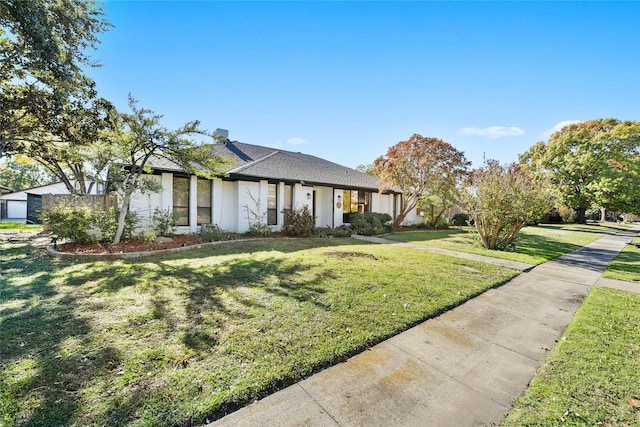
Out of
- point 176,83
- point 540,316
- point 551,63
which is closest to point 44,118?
point 176,83

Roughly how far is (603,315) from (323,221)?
12369 mm

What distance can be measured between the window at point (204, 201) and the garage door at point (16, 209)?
31.0m

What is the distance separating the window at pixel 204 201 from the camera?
38.8ft

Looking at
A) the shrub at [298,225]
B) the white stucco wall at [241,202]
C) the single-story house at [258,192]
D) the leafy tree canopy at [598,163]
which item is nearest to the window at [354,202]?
the single-story house at [258,192]

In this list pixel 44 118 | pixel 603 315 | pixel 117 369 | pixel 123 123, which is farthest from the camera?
pixel 44 118

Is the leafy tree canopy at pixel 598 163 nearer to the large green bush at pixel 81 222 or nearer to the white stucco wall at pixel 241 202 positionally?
the white stucco wall at pixel 241 202

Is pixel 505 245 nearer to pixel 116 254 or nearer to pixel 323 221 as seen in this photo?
pixel 323 221

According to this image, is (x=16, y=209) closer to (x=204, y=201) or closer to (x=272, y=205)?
(x=204, y=201)

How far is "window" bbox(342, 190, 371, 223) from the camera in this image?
16.7 m

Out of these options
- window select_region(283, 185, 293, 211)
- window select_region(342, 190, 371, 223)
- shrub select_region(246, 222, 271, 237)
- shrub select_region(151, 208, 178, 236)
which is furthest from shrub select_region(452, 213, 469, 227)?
shrub select_region(151, 208, 178, 236)

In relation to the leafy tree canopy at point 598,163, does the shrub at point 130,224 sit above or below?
below

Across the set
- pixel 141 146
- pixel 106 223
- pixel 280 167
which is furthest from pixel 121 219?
pixel 280 167

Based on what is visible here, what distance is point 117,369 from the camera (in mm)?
2541

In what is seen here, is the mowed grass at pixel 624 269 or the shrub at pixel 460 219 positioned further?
the shrub at pixel 460 219
